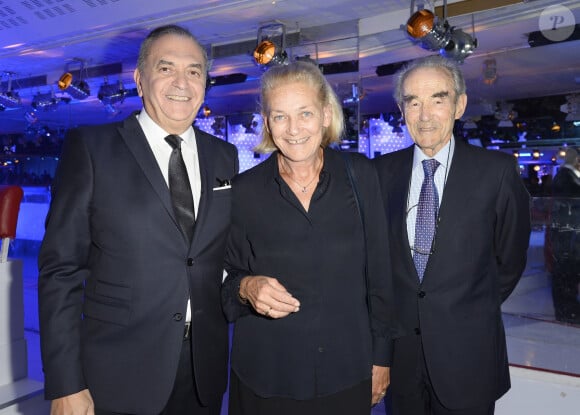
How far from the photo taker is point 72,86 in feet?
25.2

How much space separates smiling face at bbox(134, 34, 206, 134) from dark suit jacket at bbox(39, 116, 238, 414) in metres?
0.13

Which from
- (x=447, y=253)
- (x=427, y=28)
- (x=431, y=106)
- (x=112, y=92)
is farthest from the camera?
(x=112, y=92)

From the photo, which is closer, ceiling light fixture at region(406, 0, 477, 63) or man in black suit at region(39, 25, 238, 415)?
man in black suit at region(39, 25, 238, 415)

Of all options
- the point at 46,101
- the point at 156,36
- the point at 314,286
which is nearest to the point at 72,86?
the point at 46,101

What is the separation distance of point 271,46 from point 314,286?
4.15 metres

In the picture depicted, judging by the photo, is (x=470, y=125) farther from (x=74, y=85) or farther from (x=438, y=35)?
(x=74, y=85)

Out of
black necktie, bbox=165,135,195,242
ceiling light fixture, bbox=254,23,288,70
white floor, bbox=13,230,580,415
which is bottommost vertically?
white floor, bbox=13,230,580,415

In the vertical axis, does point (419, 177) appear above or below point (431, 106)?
below

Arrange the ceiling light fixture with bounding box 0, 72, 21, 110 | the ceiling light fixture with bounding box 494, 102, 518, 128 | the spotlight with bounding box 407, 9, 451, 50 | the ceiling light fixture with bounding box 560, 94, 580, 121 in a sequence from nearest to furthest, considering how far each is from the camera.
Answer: the spotlight with bounding box 407, 9, 451, 50
the ceiling light fixture with bounding box 560, 94, 580, 121
the ceiling light fixture with bounding box 494, 102, 518, 128
the ceiling light fixture with bounding box 0, 72, 21, 110

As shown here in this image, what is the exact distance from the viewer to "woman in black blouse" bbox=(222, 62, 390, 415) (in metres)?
1.74

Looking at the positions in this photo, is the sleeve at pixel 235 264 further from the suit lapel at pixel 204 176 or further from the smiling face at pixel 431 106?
the smiling face at pixel 431 106

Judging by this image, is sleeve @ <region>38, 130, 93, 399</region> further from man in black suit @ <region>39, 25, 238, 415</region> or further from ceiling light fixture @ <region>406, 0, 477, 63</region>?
ceiling light fixture @ <region>406, 0, 477, 63</region>

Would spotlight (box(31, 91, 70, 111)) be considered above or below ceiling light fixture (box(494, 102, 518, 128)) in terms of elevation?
above

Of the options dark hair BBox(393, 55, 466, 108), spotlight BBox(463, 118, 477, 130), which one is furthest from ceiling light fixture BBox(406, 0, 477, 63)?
dark hair BBox(393, 55, 466, 108)
